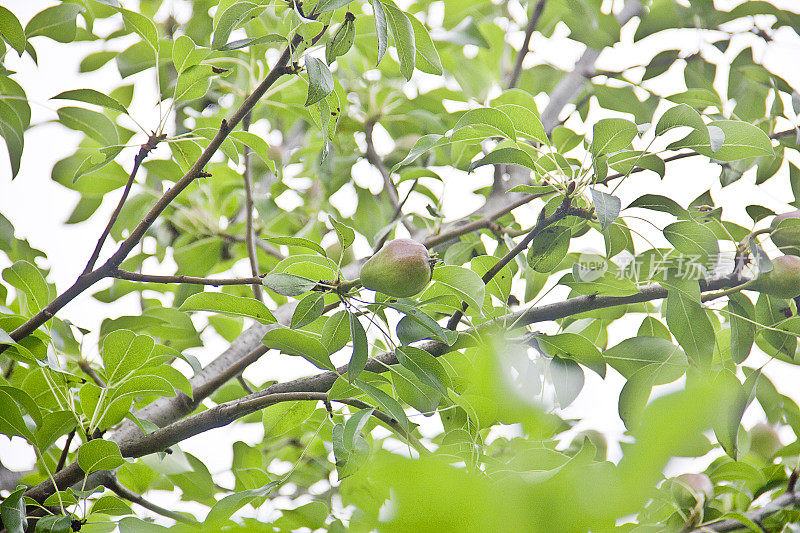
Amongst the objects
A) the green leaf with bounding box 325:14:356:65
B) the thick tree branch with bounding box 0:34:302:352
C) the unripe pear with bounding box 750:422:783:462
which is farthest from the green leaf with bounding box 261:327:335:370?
the unripe pear with bounding box 750:422:783:462

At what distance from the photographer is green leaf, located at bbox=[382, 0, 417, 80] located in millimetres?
586

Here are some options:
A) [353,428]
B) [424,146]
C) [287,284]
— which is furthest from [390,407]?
[424,146]

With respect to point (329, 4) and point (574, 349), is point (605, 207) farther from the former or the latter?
point (329, 4)

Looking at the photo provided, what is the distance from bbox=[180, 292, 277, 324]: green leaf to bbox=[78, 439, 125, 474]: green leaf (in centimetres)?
15

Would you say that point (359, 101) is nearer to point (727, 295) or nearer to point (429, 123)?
point (429, 123)

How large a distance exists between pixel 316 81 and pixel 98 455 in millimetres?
421

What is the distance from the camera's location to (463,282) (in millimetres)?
606

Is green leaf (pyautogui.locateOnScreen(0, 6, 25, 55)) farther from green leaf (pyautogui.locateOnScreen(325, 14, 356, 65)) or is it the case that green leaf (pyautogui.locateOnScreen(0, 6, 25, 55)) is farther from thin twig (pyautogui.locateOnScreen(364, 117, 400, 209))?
thin twig (pyautogui.locateOnScreen(364, 117, 400, 209))

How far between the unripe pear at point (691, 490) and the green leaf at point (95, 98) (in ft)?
2.52

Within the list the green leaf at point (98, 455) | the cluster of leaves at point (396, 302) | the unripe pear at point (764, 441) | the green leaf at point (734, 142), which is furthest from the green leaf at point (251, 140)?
the unripe pear at point (764, 441)

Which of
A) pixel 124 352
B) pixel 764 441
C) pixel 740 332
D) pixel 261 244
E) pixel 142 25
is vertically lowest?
pixel 764 441

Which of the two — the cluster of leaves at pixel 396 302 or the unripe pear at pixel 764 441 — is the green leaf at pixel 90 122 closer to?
the cluster of leaves at pixel 396 302

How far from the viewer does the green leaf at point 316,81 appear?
519 millimetres

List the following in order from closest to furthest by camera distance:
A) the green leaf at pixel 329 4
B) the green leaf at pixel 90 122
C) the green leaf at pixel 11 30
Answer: the green leaf at pixel 329 4
the green leaf at pixel 11 30
the green leaf at pixel 90 122
